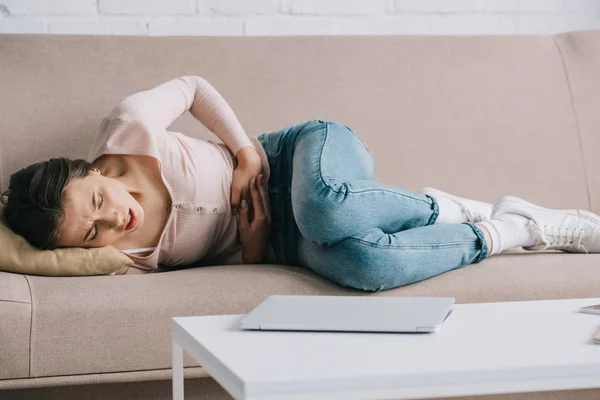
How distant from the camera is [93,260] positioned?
1418 millimetres

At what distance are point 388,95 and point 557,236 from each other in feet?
1.82

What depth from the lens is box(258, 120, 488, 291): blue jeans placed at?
136 centimetres

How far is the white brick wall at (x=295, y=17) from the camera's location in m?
2.15

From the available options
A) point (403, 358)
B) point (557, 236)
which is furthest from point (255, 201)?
point (403, 358)

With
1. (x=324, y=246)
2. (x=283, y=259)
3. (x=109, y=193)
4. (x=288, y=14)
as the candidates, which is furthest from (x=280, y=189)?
(x=288, y=14)

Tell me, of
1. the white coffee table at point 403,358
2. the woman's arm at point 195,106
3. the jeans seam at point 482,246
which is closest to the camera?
the white coffee table at point 403,358

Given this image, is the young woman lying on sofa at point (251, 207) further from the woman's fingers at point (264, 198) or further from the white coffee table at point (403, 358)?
the white coffee table at point (403, 358)

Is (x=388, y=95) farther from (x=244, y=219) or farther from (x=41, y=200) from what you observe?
(x=41, y=200)

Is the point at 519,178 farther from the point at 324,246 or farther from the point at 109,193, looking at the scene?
the point at 109,193

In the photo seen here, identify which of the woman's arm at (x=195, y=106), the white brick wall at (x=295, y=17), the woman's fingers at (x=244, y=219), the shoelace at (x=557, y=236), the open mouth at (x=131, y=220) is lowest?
the shoelace at (x=557, y=236)

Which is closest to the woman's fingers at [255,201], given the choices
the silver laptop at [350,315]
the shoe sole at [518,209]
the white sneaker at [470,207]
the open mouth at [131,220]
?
the open mouth at [131,220]

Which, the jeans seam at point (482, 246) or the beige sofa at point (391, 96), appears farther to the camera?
the beige sofa at point (391, 96)

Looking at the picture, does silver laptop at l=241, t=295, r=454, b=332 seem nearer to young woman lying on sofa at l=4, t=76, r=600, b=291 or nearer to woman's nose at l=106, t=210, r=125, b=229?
young woman lying on sofa at l=4, t=76, r=600, b=291

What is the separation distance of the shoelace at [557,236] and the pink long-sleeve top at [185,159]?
585mm
